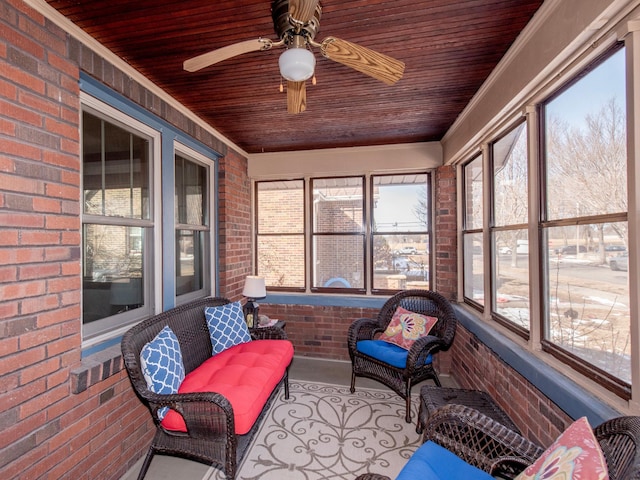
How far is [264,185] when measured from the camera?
4266mm

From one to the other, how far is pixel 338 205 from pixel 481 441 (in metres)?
2.99

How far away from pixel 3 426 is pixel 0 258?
709mm

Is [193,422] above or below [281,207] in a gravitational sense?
below

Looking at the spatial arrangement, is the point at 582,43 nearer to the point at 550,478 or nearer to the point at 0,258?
the point at 550,478

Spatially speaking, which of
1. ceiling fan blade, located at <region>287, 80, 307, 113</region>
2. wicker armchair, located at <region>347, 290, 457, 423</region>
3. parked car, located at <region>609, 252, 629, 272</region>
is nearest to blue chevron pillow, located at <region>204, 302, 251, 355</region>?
wicker armchair, located at <region>347, 290, 457, 423</region>

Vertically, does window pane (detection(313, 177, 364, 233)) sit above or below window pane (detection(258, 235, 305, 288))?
above

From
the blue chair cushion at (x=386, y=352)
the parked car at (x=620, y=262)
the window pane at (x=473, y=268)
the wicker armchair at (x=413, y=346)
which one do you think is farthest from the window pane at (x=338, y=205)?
the parked car at (x=620, y=262)

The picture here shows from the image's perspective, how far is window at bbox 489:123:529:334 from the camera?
2105mm

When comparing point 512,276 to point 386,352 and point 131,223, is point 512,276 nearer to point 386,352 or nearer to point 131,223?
point 386,352

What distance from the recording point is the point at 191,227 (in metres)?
3.00

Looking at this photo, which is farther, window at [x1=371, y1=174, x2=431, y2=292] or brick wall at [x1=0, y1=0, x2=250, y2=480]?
window at [x1=371, y1=174, x2=431, y2=292]

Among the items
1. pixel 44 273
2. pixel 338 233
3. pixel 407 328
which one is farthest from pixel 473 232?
pixel 44 273

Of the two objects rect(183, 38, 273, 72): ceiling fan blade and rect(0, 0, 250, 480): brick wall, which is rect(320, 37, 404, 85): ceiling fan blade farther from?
rect(0, 0, 250, 480): brick wall

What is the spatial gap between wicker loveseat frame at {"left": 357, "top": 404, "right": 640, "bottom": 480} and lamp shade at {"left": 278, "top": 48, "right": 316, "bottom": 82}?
5.46 ft
